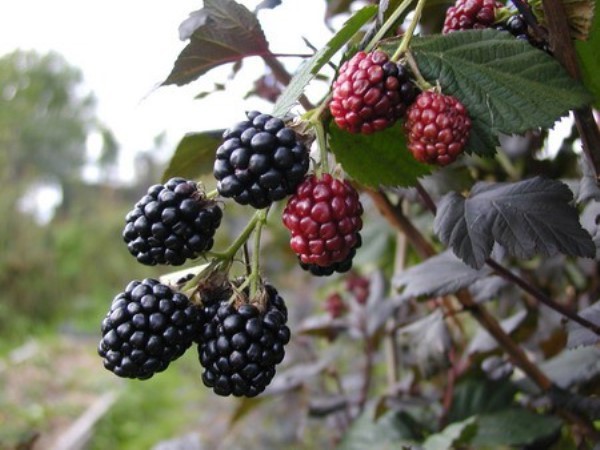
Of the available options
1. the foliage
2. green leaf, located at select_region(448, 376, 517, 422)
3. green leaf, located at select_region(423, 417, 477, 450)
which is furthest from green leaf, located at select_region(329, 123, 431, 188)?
green leaf, located at select_region(448, 376, 517, 422)

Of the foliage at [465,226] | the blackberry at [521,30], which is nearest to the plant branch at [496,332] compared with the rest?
the foliage at [465,226]

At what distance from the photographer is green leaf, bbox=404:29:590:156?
1.79 ft

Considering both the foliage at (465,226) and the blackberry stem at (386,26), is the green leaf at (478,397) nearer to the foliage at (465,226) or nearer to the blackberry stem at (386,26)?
the foliage at (465,226)

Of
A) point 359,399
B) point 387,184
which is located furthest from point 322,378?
point 387,184

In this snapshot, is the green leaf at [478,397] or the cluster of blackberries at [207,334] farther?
the green leaf at [478,397]

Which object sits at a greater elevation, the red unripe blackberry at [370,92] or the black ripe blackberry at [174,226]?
the red unripe blackberry at [370,92]

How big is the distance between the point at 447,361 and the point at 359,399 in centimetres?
41

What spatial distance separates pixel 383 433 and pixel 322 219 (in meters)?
0.72

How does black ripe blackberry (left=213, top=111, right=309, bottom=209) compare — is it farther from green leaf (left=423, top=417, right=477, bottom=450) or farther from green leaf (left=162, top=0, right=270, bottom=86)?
green leaf (left=423, top=417, right=477, bottom=450)

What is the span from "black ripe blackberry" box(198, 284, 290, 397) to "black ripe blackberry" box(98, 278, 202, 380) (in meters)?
0.02

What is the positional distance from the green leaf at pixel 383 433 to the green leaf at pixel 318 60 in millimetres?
713

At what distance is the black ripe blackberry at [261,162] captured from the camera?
0.53 m

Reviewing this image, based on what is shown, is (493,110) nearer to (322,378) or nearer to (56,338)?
(322,378)

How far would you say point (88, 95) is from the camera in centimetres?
1775
